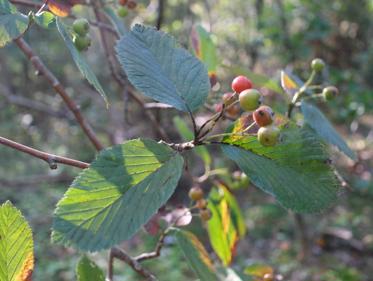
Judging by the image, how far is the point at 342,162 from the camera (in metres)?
3.79

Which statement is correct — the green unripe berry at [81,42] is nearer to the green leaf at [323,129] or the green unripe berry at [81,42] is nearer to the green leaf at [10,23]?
the green leaf at [10,23]

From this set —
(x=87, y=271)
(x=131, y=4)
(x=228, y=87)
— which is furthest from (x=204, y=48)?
(x=228, y=87)

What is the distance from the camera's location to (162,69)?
70cm

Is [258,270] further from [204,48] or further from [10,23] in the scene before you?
[10,23]

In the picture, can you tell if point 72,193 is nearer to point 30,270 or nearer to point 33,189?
point 30,270

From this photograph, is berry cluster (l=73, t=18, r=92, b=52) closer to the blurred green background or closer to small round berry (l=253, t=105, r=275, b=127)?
small round berry (l=253, t=105, r=275, b=127)

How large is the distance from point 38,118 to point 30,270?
3614 mm

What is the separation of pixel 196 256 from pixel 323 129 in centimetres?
31

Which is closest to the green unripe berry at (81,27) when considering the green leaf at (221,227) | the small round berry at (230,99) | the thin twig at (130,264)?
the small round berry at (230,99)

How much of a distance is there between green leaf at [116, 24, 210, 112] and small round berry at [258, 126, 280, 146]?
12 centimetres

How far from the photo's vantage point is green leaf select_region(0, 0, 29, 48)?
0.62 meters

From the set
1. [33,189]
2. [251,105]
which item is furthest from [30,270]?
[33,189]

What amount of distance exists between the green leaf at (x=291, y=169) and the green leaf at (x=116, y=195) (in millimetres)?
93

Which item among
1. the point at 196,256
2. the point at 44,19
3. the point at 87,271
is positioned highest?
the point at 44,19
